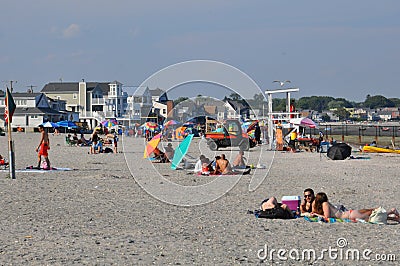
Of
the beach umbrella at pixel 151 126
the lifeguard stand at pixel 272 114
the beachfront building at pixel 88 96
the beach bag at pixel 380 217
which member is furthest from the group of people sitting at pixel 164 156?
the beachfront building at pixel 88 96

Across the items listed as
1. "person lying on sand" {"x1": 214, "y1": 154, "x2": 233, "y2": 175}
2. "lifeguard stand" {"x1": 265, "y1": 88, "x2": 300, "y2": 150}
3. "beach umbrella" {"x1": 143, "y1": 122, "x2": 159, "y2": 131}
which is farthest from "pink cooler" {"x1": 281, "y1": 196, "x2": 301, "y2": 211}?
"beach umbrella" {"x1": 143, "y1": 122, "x2": 159, "y2": 131}

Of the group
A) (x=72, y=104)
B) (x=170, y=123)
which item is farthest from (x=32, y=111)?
(x=170, y=123)

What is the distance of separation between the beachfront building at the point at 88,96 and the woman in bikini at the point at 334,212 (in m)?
101

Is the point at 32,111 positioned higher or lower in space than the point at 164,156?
higher

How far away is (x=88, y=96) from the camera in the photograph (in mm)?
118688

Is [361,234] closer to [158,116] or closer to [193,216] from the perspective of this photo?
[193,216]

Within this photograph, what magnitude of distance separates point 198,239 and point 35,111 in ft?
310

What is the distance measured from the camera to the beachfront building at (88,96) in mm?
115125

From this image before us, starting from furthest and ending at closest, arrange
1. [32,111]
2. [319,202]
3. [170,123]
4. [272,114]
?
1. [32,111]
2. [170,123]
3. [272,114]
4. [319,202]

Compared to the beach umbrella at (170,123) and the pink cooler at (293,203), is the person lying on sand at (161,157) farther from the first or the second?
the beach umbrella at (170,123)

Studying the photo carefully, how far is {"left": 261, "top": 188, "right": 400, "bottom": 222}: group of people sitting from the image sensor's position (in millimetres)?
11766

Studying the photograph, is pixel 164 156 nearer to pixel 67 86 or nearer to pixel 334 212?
pixel 334 212
